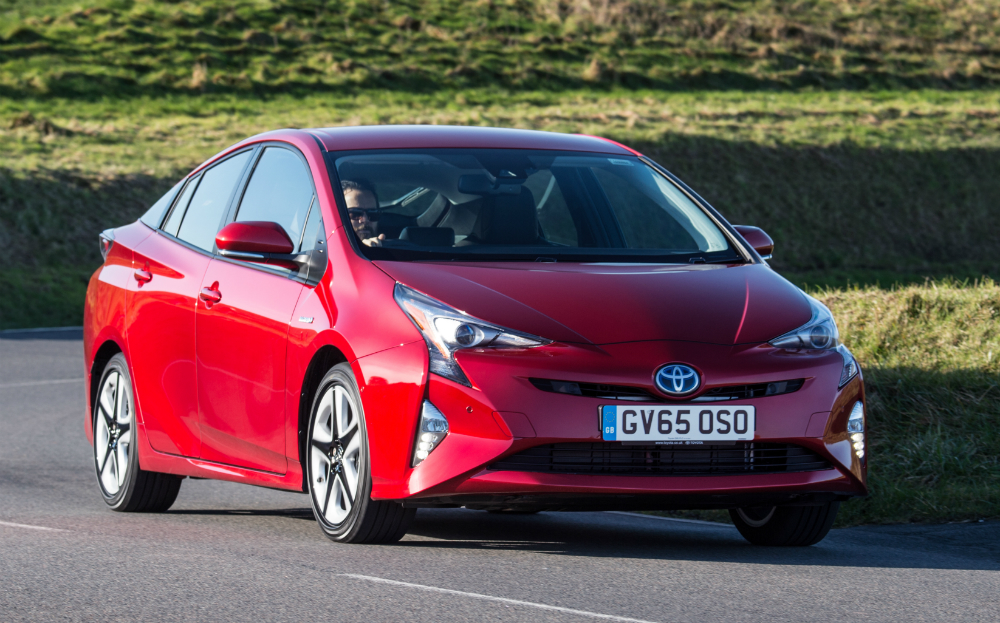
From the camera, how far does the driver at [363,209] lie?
6.25 metres

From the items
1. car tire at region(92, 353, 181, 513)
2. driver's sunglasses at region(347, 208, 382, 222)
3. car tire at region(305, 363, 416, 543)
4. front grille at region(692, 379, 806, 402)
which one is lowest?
car tire at region(92, 353, 181, 513)

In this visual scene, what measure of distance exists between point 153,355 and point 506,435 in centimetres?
260

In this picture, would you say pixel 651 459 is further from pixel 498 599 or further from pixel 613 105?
pixel 613 105

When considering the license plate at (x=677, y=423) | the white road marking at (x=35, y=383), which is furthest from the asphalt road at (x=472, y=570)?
the white road marking at (x=35, y=383)

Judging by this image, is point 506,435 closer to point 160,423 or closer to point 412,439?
point 412,439

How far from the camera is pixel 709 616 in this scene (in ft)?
15.6

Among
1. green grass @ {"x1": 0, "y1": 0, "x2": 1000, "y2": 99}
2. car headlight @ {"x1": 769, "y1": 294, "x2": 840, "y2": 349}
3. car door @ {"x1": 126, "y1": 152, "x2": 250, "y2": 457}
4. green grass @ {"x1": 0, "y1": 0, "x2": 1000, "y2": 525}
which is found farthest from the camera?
green grass @ {"x1": 0, "y1": 0, "x2": 1000, "y2": 99}

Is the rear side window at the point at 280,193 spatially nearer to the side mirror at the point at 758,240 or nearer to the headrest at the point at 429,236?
the headrest at the point at 429,236

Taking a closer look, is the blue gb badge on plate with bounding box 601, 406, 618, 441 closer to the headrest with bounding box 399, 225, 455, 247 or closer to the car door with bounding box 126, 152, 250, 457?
the headrest with bounding box 399, 225, 455, 247

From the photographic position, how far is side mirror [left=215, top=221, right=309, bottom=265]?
6.27 metres

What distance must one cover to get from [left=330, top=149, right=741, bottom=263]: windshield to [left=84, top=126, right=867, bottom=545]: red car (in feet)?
0.04

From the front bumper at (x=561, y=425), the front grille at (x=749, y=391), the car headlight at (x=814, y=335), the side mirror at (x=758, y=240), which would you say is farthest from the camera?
the side mirror at (x=758, y=240)

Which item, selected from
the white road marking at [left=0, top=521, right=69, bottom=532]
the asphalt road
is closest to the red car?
the asphalt road

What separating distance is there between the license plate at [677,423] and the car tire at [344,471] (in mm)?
950
